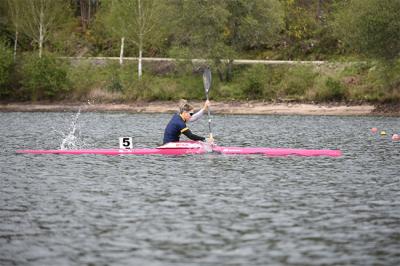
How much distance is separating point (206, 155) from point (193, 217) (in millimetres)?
11978

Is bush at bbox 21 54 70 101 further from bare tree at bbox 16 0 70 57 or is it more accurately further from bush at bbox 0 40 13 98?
bare tree at bbox 16 0 70 57

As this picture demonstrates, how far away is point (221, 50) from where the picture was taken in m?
60.5

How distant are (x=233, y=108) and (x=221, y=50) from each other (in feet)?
20.0

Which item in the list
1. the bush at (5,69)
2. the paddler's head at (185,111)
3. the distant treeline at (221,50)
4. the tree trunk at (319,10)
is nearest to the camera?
the paddler's head at (185,111)

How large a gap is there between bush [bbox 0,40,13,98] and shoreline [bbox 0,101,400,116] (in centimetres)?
199

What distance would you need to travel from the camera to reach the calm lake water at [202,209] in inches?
517

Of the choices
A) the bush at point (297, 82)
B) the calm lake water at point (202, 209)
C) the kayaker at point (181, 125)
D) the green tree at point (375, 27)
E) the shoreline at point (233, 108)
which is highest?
the green tree at point (375, 27)

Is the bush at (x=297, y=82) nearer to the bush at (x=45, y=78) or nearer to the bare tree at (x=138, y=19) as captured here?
the bare tree at (x=138, y=19)

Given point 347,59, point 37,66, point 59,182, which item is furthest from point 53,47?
point 59,182

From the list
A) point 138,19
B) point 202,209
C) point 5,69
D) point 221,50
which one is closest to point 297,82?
point 221,50

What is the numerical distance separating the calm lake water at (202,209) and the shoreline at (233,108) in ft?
71.9

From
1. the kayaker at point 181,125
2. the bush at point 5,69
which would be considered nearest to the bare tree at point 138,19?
the bush at point 5,69

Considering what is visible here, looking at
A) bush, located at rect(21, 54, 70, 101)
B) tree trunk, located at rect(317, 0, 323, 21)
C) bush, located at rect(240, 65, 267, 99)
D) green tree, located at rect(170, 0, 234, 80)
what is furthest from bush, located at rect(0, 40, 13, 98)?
tree trunk, located at rect(317, 0, 323, 21)

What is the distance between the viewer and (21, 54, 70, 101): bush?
208 ft
